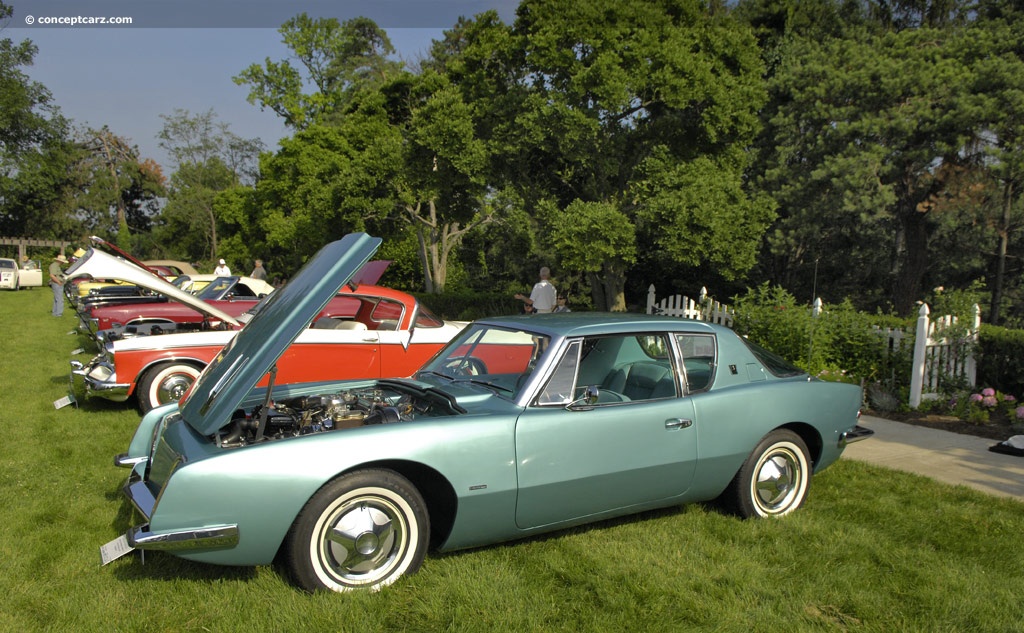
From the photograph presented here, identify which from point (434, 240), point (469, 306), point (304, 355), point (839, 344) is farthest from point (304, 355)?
point (434, 240)

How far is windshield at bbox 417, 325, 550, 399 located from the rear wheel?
3839mm

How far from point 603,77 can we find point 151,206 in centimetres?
6896

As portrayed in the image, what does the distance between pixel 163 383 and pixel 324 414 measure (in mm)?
4120

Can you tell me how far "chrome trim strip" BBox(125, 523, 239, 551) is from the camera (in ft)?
9.77

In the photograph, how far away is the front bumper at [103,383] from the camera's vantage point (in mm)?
7070

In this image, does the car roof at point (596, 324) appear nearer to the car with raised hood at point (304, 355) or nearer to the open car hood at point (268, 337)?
the open car hood at point (268, 337)

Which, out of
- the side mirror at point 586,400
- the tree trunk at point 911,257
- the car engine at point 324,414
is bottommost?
the car engine at point 324,414

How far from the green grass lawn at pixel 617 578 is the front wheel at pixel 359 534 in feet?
0.34

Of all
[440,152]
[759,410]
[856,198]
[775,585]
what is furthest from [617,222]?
[775,585]

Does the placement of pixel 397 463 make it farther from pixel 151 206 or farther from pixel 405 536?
pixel 151 206

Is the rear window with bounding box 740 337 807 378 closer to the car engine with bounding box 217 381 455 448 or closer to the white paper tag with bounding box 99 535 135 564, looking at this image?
the car engine with bounding box 217 381 455 448

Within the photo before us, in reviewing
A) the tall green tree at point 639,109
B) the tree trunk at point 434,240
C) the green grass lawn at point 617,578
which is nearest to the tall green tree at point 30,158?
the tree trunk at point 434,240

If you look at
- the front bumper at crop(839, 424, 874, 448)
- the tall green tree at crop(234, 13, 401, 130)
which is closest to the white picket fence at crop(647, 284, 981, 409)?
the front bumper at crop(839, 424, 874, 448)

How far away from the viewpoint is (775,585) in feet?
11.7
